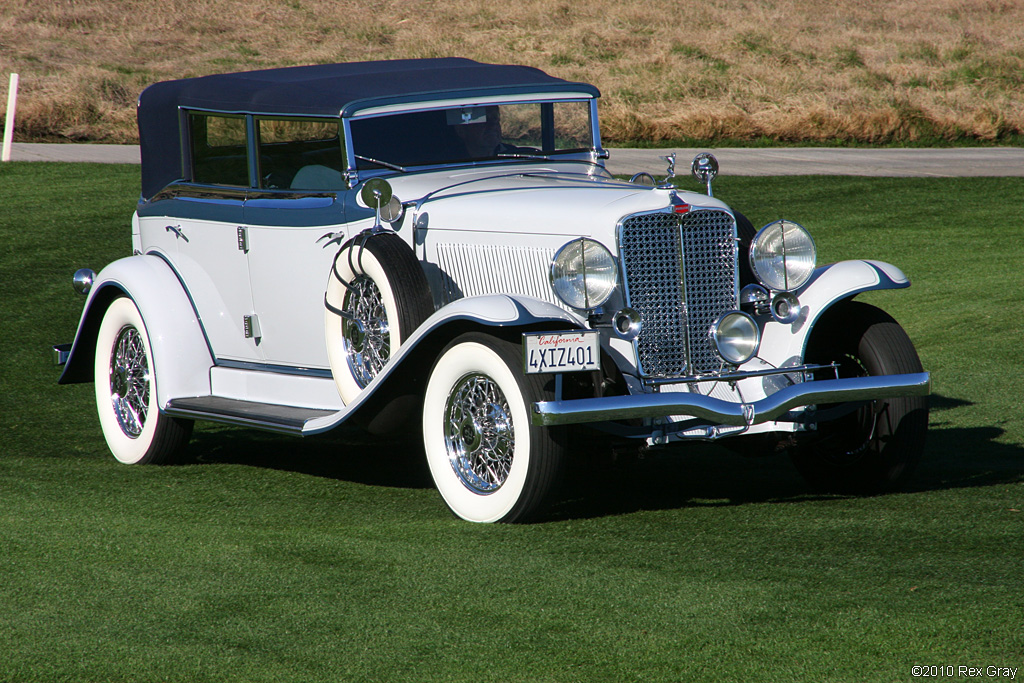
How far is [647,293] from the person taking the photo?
5.42m

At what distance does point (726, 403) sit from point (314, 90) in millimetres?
2808

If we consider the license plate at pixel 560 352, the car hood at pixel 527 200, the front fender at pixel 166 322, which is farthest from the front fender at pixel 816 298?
the front fender at pixel 166 322

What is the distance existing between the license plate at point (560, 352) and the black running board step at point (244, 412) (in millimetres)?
1508

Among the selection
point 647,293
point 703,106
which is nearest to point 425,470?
point 647,293

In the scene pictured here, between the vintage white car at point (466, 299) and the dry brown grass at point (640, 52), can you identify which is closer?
the vintage white car at point (466, 299)

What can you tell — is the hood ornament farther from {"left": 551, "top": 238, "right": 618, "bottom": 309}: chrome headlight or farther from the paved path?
the paved path

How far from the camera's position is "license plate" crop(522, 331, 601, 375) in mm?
4797

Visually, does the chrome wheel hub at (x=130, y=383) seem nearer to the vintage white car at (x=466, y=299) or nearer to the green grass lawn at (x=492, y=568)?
the vintage white car at (x=466, y=299)

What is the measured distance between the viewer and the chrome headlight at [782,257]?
5.61 meters

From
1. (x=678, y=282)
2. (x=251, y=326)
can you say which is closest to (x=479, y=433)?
(x=678, y=282)

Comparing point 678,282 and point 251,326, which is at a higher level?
point 678,282

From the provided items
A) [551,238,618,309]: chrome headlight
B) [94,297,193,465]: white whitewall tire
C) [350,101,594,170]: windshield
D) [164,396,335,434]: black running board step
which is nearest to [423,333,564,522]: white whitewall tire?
[551,238,618,309]: chrome headlight

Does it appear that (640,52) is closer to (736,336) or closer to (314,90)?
(314,90)

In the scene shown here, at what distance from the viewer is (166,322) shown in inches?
266
